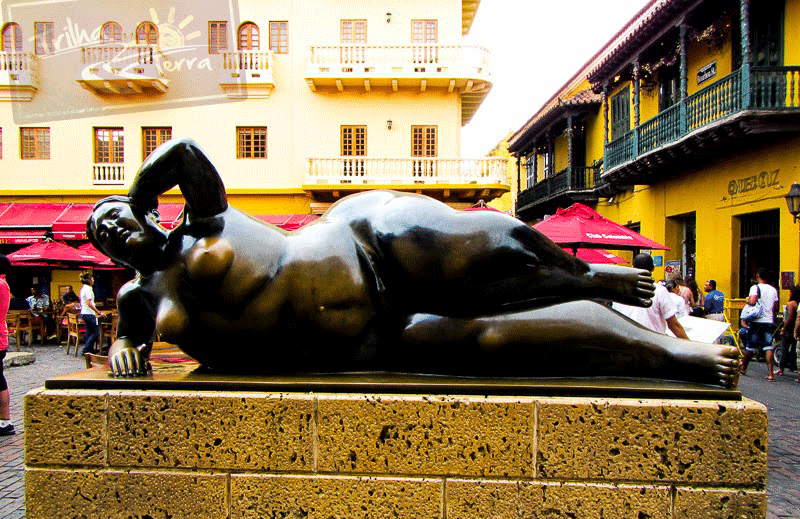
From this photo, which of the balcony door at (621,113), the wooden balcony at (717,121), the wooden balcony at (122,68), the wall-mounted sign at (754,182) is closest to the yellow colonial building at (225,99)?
the wooden balcony at (122,68)

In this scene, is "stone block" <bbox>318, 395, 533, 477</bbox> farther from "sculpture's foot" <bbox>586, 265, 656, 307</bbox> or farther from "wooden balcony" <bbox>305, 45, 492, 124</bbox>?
"wooden balcony" <bbox>305, 45, 492, 124</bbox>

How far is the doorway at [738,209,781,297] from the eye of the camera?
526 inches

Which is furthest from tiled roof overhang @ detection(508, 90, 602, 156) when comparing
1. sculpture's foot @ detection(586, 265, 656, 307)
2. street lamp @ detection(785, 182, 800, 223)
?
sculpture's foot @ detection(586, 265, 656, 307)

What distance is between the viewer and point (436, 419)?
2.17m

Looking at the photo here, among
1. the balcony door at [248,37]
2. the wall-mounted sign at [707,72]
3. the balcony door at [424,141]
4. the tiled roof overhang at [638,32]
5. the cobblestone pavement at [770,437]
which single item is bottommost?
the cobblestone pavement at [770,437]

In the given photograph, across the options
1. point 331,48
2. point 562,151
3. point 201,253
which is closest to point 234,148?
point 331,48

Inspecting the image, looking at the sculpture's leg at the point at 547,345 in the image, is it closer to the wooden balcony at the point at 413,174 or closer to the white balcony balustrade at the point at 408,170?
the wooden balcony at the point at 413,174

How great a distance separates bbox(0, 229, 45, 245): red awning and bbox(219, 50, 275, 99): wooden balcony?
337 inches

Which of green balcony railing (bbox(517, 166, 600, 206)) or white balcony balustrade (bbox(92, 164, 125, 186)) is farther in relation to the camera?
green balcony railing (bbox(517, 166, 600, 206))

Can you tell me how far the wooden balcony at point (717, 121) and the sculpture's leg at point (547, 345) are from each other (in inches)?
468

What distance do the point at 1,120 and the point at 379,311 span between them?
25.1 meters

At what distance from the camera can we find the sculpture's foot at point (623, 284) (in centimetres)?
252

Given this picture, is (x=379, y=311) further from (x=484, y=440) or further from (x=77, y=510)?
(x=77, y=510)

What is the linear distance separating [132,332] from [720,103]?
47.3ft
